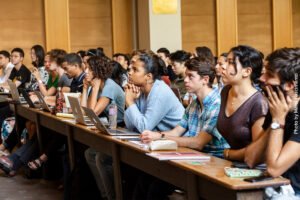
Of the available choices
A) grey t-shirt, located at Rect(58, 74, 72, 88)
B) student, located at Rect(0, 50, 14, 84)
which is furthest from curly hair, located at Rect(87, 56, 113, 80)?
student, located at Rect(0, 50, 14, 84)

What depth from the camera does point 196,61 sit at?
4.17 meters

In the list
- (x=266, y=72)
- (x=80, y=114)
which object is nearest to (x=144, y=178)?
(x=80, y=114)

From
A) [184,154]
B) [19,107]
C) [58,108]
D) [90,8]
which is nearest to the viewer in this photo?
[184,154]

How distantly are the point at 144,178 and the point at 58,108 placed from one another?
202 cm

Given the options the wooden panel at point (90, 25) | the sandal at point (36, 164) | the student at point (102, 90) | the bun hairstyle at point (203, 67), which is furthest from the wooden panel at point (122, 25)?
the bun hairstyle at point (203, 67)

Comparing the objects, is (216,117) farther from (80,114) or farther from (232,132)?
(80,114)

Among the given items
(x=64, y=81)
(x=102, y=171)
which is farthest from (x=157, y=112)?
(x=64, y=81)

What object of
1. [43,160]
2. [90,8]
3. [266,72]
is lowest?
[43,160]

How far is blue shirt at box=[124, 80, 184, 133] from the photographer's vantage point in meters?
4.36

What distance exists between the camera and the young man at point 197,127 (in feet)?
12.6

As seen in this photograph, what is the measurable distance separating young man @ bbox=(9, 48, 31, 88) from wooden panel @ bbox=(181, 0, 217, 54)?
10.6ft

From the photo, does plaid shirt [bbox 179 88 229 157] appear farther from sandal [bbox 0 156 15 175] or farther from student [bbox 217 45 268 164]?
sandal [bbox 0 156 15 175]

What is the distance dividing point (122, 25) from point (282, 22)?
3026 mm

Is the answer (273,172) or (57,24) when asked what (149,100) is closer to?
(273,172)
